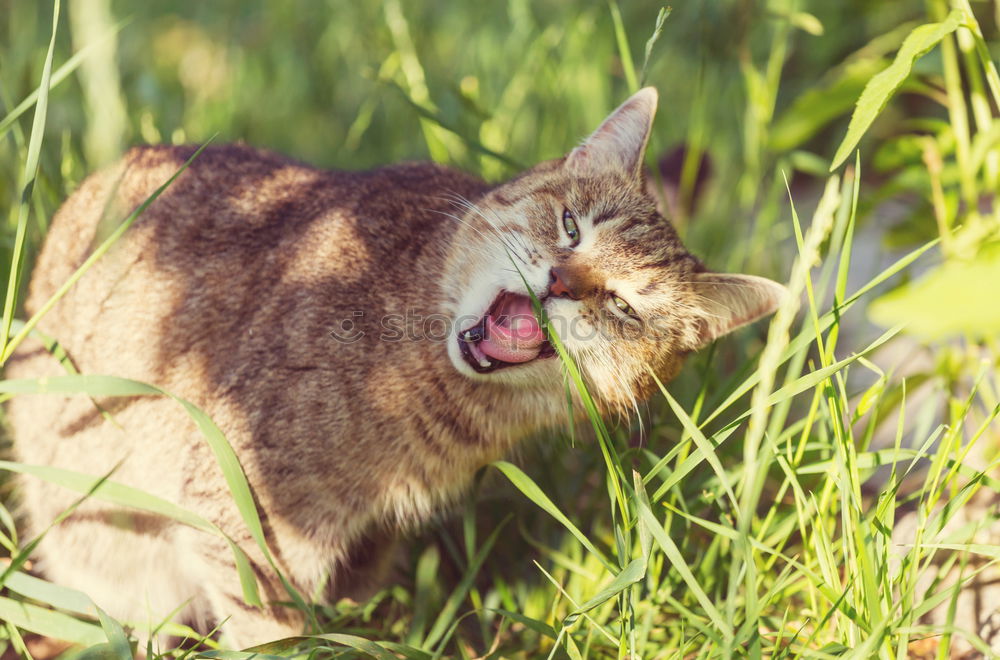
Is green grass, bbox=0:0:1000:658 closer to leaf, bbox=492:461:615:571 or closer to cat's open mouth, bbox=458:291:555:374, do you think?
leaf, bbox=492:461:615:571

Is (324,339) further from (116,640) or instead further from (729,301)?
(729,301)

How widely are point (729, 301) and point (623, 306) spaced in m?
0.31

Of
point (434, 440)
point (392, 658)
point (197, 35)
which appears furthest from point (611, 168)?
point (197, 35)

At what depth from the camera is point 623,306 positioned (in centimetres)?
221

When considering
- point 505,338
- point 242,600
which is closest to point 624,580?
point 505,338

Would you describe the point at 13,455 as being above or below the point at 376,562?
above

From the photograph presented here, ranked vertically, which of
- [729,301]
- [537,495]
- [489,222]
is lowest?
[537,495]

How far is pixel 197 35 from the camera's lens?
5.81 meters

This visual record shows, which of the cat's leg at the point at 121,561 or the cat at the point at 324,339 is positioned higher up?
the cat at the point at 324,339

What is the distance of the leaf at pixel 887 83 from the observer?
1.56 meters

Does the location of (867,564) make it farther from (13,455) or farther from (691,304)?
(13,455)

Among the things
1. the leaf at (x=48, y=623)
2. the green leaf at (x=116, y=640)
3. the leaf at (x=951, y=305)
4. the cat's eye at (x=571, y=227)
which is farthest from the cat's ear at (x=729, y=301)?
the leaf at (x=48, y=623)

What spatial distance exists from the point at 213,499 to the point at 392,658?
709 mm

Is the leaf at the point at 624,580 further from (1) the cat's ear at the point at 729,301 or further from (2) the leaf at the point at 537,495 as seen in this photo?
(1) the cat's ear at the point at 729,301
